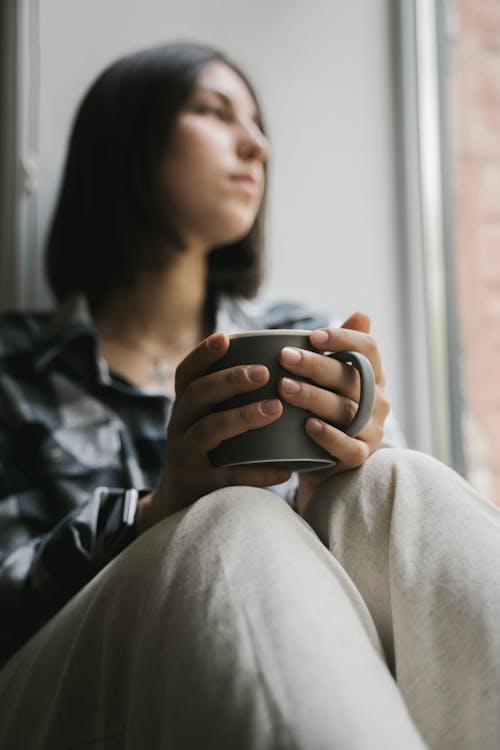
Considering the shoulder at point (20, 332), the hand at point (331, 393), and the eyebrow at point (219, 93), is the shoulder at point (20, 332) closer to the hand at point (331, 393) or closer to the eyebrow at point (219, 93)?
the eyebrow at point (219, 93)

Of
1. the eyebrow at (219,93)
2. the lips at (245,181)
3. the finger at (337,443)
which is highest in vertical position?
the eyebrow at (219,93)

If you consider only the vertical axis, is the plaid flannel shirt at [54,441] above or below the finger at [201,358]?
below

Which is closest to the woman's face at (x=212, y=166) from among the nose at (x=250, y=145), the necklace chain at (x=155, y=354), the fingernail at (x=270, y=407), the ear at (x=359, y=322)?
the nose at (x=250, y=145)

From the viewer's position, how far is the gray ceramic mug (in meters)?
0.59

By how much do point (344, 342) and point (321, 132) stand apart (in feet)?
2.78

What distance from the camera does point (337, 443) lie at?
0.60 metres

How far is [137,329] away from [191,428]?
56 centimetres

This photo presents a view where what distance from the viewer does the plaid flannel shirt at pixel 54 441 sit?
2.60 ft

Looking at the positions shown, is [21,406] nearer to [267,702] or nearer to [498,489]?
[267,702]

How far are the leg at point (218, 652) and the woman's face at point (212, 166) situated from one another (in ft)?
1.88

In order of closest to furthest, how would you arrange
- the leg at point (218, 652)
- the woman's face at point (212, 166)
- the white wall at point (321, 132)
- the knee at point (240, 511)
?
the leg at point (218, 652) < the knee at point (240, 511) < the woman's face at point (212, 166) < the white wall at point (321, 132)

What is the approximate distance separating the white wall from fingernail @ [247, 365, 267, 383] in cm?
77

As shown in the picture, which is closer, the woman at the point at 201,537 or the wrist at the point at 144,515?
the woman at the point at 201,537

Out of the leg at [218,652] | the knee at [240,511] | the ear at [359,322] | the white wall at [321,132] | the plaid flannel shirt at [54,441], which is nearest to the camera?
the leg at [218,652]
